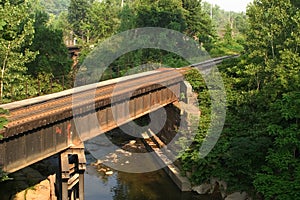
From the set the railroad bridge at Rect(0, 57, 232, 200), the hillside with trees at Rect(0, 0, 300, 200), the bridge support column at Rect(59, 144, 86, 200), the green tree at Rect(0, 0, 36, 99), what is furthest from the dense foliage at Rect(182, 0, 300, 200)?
the green tree at Rect(0, 0, 36, 99)

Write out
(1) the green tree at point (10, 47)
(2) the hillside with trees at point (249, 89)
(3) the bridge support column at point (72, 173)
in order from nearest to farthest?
Result: (3) the bridge support column at point (72, 173)
(2) the hillside with trees at point (249, 89)
(1) the green tree at point (10, 47)

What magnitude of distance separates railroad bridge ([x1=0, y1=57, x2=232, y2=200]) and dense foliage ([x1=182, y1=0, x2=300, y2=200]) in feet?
14.8

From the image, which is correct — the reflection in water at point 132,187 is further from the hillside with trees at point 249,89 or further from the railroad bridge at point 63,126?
the railroad bridge at point 63,126

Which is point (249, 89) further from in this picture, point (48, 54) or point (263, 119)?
point (48, 54)

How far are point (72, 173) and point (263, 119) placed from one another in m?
9.88

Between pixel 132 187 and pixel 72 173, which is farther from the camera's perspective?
pixel 132 187

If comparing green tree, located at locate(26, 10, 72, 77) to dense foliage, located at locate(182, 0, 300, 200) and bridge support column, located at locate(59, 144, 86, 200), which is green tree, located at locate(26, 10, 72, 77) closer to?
dense foliage, located at locate(182, 0, 300, 200)

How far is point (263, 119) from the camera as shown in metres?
19.5

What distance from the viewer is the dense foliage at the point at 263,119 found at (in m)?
16.3

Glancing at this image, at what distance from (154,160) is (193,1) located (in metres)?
32.2

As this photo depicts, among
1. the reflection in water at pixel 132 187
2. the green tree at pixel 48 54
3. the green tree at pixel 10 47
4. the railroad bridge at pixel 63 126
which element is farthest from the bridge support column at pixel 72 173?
the green tree at pixel 48 54

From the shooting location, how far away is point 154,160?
992 inches

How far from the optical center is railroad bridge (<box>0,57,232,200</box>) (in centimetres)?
1236

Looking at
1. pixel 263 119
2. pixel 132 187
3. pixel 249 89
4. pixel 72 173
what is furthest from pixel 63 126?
pixel 249 89
